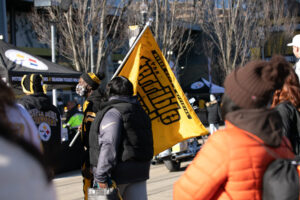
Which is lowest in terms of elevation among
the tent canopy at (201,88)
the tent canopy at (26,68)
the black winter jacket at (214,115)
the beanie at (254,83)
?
the tent canopy at (201,88)

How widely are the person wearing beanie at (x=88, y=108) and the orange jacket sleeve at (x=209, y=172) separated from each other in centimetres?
218

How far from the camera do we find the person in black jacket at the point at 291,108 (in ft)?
10.7

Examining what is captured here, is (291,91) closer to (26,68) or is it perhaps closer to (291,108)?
(291,108)

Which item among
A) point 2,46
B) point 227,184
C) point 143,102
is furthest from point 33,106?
point 2,46

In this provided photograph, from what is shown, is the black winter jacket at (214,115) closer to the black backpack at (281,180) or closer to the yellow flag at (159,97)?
the yellow flag at (159,97)

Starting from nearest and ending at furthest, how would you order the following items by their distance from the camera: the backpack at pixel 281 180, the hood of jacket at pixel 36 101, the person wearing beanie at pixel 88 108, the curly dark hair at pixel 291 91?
1. the backpack at pixel 281 180
2. the curly dark hair at pixel 291 91
3. the person wearing beanie at pixel 88 108
4. the hood of jacket at pixel 36 101

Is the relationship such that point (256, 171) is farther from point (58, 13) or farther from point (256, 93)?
point (58, 13)

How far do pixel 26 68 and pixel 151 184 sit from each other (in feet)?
10.8

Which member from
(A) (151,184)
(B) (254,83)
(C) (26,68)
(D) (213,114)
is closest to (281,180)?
(B) (254,83)

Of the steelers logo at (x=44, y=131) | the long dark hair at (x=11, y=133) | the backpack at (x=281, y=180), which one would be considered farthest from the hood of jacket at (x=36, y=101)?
the long dark hair at (x=11, y=133)

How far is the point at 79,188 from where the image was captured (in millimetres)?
7699

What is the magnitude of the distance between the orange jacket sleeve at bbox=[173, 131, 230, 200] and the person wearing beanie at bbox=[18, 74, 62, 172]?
2656 millimetres

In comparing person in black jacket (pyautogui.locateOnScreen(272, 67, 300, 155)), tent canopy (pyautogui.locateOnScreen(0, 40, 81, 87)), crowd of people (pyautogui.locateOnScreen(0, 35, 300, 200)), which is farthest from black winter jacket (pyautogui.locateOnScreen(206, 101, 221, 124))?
person in black jacket (pyautogui.locateOnScreen(272, 67, 300, 155))

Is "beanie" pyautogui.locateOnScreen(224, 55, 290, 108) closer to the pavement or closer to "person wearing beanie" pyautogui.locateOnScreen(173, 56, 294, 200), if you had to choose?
"person wearing beanie" pyautogui.locateOnScreen(173, 56, 294, 200)
